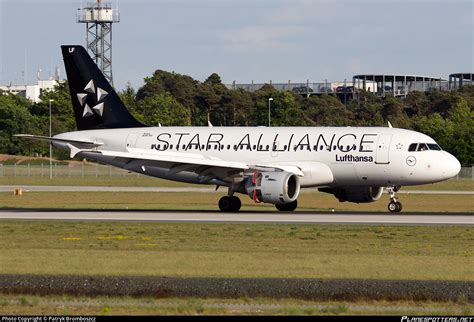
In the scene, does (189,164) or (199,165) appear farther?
(189,164)

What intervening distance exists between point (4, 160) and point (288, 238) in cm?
9313

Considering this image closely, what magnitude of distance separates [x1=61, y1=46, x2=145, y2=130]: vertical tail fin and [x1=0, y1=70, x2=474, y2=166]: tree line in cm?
6434

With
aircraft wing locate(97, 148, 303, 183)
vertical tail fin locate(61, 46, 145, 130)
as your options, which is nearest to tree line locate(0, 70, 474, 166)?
vertical tail fin locate(61, 46, 145, 130)

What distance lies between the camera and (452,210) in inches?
2041

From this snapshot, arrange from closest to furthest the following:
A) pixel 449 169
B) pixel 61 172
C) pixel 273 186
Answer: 1. pixel 273 186
2. pixel 449 169
3. pixel 61 172

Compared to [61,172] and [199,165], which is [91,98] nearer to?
[199,165]

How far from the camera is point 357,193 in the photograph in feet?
160

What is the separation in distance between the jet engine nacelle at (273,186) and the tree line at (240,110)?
68981mm

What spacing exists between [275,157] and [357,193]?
13.1 ft

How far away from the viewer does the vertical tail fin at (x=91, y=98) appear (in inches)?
2116

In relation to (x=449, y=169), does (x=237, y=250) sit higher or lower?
lower

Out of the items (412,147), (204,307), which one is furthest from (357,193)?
(204,307)

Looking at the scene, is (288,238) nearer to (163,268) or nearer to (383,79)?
(163,268)

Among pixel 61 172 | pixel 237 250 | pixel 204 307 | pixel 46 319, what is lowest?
pixel 61 172
